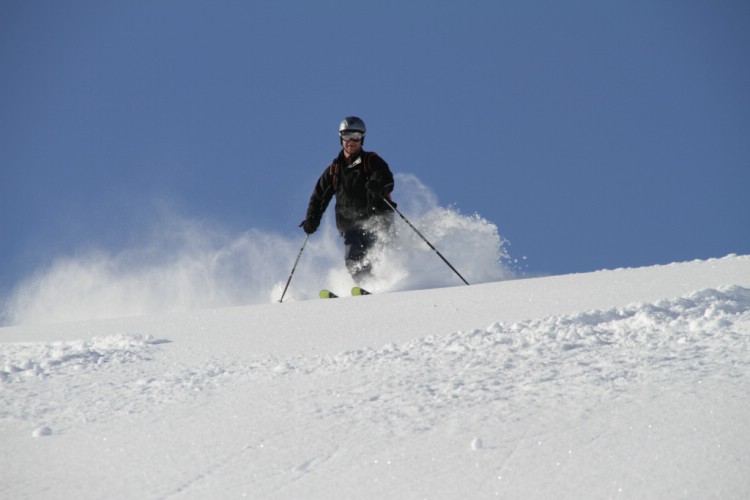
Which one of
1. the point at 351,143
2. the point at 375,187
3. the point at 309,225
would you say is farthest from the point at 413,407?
the point at 309,225

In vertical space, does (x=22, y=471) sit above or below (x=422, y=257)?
below

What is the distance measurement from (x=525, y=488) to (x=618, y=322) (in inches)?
74.8

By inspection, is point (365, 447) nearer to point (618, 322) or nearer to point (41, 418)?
point (41, 418)

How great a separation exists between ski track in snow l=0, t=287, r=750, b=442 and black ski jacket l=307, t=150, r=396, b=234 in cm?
427

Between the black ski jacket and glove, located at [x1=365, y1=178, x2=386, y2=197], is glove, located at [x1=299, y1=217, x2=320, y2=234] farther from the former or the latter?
glove, located at [x1=365, y1=178, x2=386, y2=197]

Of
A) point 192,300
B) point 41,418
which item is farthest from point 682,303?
point 192,300

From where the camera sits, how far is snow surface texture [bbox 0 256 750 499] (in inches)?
80.5

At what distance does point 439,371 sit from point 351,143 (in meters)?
5.38

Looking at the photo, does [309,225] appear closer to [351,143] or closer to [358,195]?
[358,195]

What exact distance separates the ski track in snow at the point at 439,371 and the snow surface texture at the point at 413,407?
1 centimetres

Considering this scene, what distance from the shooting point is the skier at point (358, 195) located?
7988mm

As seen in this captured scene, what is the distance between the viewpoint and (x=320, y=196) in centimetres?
845

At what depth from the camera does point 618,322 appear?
3.61m

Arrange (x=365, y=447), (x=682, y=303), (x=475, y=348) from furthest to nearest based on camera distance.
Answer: (x=682, y=303) < (x=475, y=348) < (x=365, y=447)
